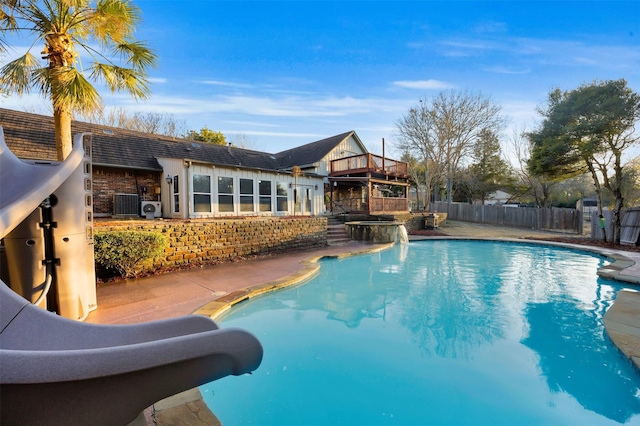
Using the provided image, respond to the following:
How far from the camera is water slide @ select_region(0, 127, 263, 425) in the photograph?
0.98 meters

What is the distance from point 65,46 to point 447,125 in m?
22.1

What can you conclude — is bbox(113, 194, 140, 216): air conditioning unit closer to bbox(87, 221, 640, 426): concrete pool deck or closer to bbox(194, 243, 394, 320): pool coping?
bbox(87, 221, 640, 426): concrete pool deck

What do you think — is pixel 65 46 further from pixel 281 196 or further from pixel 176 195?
pixel 281 196

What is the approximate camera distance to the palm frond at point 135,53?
6.84 m

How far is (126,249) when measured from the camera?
6.40 metres

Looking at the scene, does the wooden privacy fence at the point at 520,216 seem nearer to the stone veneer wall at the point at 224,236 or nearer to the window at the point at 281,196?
the stone veneer wall at the point at 224,236

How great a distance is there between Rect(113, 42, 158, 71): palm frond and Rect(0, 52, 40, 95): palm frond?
5.60 ft

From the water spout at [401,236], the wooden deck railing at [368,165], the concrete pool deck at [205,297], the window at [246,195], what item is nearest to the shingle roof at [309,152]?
the wooden deck railing at [368,165]

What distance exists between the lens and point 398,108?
23188mm

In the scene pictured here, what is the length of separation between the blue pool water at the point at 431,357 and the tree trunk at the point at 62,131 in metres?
5.54

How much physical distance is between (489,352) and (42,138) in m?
15.8

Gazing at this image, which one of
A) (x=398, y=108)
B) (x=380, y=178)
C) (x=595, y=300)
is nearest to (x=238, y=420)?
(x=595, y=300)

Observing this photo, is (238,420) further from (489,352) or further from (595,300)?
(595,300)

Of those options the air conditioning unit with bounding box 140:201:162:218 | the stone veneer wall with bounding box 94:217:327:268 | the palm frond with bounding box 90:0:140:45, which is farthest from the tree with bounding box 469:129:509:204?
the palm frond with bounding box 90:0:140:45
